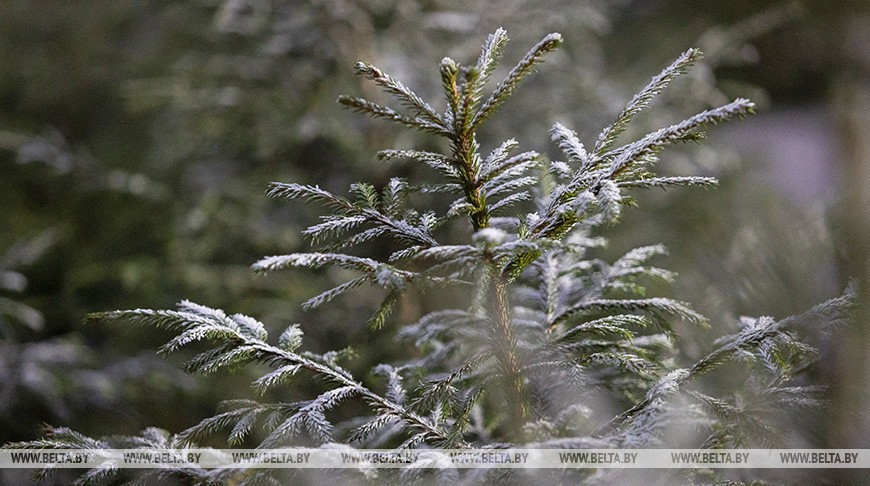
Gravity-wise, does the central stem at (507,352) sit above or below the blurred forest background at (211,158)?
below

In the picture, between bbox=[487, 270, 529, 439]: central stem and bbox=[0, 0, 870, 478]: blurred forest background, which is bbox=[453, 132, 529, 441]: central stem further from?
bbox=[0, 0, 870, 478]: blurred forest background

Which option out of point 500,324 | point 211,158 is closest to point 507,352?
point 500,324

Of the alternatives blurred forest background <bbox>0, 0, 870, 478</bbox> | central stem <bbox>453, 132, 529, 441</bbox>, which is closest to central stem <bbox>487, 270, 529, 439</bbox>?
central stem <bbox>453, 132, 529, 441</bbox>

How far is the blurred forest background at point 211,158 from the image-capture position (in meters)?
2.11

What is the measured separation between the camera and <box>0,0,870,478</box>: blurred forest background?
2.11m

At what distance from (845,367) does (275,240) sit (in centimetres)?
189

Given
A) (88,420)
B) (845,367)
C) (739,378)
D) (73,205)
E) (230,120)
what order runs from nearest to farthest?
(845,367)
(739,378)
(88,420)
(230,120)
(73,205)

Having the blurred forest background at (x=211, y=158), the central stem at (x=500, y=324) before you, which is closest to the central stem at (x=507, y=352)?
the central stem at (x=500, y=324)

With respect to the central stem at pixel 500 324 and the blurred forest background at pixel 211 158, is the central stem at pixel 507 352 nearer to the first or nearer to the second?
the central stem at pixel 500 324

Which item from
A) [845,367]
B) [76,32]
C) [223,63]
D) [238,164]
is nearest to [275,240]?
[238,164]

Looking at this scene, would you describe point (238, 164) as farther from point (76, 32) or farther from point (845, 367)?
point (845, 367)

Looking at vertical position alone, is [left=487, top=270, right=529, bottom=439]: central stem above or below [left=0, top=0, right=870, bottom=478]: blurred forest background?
below

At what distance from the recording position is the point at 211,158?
2.49 metres

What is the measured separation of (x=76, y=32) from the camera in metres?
2.88
